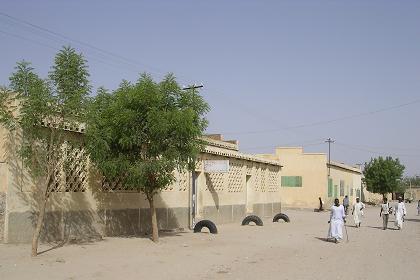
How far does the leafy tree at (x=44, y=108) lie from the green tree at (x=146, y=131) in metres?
1.67

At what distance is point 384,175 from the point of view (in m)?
72.0

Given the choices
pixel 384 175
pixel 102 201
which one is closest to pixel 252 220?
pixel 102 201

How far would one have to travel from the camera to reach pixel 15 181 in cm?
1311

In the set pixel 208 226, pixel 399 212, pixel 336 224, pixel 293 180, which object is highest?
pixel 293 180

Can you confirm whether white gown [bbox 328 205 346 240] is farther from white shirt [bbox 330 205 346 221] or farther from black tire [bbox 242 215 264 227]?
black tire [bbox 242 215 264 227]

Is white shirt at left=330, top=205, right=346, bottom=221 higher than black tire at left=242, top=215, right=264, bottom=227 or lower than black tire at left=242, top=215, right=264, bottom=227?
higher

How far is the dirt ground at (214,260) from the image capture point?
1052 cm

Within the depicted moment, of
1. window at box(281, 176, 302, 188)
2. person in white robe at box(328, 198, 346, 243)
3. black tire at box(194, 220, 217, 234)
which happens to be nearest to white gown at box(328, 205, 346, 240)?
person in white robe at box(328, 198, 346, 243)

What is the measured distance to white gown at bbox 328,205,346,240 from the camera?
58.0 ft

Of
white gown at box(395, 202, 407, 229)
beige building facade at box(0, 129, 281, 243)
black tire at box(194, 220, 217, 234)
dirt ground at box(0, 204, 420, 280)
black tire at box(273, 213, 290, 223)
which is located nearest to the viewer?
dirt ground at box(0, 204, 420, 280)

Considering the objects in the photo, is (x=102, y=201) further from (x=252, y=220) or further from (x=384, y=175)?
(x=384, y=175)

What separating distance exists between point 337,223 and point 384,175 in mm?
57502

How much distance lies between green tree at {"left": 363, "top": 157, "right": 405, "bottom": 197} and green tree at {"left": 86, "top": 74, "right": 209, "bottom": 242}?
61.8m

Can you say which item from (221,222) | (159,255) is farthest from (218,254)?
(221,222)
